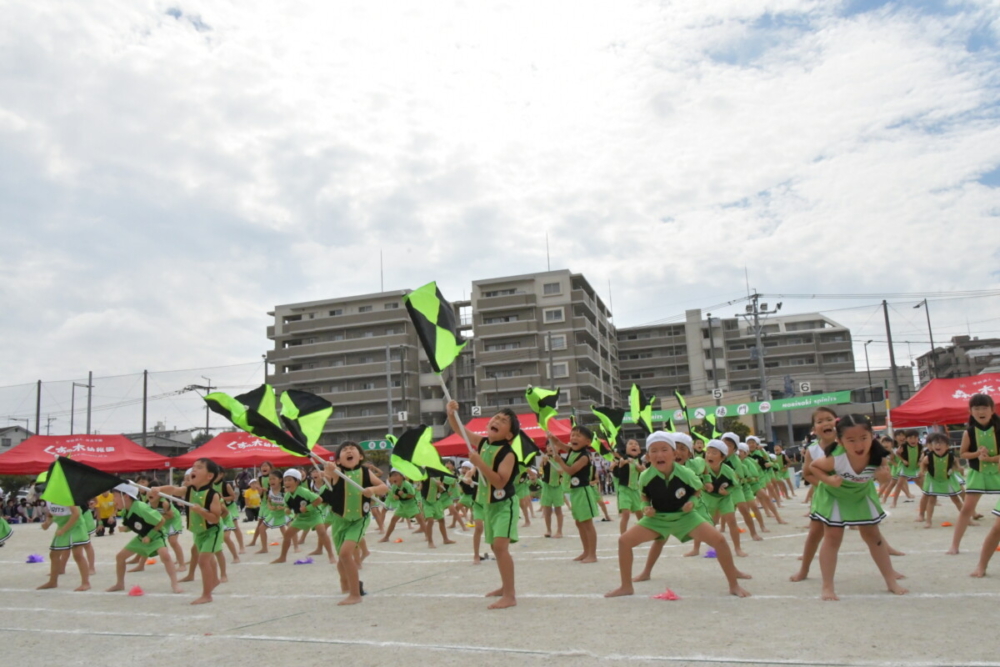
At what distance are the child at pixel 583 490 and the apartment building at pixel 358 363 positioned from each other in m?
55.5

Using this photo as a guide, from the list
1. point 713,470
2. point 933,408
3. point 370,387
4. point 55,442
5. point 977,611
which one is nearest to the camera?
point 977,611

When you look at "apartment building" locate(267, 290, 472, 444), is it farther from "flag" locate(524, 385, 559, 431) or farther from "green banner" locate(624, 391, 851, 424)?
"flag" locate(524, 385, 559, 431)

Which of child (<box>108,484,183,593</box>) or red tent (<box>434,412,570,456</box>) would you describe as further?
red tent (<box>434,412,570,456</box>)

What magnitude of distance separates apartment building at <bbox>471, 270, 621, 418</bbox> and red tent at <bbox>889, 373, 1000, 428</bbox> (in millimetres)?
42764

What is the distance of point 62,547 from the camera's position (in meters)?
10.5

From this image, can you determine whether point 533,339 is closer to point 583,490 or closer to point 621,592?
point 583,490

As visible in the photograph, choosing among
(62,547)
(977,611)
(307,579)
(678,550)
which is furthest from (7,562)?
(977,611)

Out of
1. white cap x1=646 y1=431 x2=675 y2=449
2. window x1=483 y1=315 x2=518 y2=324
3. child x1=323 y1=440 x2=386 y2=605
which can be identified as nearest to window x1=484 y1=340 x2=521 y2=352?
window x1=483 y1=315 x2=518 y2=324

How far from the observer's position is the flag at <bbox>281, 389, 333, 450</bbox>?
29.0ft

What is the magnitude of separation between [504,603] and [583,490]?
3603 millimetres

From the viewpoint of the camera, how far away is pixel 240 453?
24.8 metres

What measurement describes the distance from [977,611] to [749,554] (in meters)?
4.44

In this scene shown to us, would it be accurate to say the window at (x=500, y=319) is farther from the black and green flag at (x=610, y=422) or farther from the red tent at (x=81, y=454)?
the black and green flag at (x=610, y=422)

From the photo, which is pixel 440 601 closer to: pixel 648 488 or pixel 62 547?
pixel 648 488
